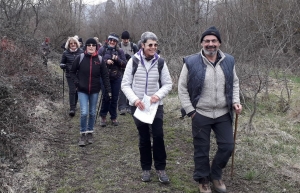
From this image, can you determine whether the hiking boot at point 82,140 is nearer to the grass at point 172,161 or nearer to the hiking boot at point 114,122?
the grass at point 172,161

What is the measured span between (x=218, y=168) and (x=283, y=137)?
119 inches

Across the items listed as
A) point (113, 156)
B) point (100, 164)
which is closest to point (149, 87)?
point (100, 164)

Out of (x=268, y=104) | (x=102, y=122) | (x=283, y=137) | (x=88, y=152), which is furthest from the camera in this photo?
(x=268, y=104)

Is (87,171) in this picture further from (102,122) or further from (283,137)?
(283,137)

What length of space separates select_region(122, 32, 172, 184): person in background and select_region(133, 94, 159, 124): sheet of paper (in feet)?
0.24

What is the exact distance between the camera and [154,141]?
4.66 metres

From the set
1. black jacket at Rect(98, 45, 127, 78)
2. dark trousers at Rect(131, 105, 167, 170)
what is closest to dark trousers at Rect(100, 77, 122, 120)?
black jacket at Rect(98, 45, 127, 78)

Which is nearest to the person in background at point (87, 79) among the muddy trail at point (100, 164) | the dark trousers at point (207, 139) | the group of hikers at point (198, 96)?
the muddy trail at point (100, 164)

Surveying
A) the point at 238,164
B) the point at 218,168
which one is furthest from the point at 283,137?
the point at 218,168

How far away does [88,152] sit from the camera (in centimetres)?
614

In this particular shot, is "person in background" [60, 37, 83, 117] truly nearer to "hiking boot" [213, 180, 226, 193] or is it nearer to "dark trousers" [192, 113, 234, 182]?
"dark trousers" [192, 113, 234, 182]

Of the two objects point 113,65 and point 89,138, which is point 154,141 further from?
point 113,65

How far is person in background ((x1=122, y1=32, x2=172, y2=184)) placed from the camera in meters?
4.54

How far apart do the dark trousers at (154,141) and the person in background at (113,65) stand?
3171mm
